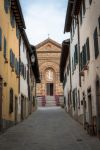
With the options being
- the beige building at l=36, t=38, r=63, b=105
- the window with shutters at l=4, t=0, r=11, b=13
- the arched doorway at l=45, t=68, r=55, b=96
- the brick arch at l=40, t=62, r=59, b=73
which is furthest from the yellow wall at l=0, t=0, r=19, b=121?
the arched doorway at l=45, t=68, r=55, b=96

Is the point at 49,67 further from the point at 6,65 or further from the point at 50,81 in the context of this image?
the point at 6,65

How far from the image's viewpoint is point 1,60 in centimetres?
2044

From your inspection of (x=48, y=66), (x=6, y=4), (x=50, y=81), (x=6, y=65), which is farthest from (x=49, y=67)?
(x=6, y=4)

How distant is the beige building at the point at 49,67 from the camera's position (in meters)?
71.3

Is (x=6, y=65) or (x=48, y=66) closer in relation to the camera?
(x=6, y=65)

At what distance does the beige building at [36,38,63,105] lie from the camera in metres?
71.3

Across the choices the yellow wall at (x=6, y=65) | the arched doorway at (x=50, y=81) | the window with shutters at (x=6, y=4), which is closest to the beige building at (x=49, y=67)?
the arched doorway at (x=50, y=81)

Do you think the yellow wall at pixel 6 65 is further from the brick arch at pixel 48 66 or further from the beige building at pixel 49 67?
the brick arch at pixel 48 66

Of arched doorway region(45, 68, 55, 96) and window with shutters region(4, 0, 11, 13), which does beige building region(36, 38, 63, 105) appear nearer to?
arched doorway region(45, 68, 55, 96)

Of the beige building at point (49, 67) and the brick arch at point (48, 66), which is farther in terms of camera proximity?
the brick arch at point (48, 66)

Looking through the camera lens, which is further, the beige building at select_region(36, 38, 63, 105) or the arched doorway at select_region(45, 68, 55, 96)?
the arched doorway at select_region(45, 68, 55, 96)

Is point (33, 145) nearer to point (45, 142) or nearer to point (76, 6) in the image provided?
point (45, 142)

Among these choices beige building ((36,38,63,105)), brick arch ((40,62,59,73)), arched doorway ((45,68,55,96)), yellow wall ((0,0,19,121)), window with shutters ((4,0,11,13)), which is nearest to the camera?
yellow wall ((0,0,19,121))

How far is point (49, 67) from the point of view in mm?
72188
